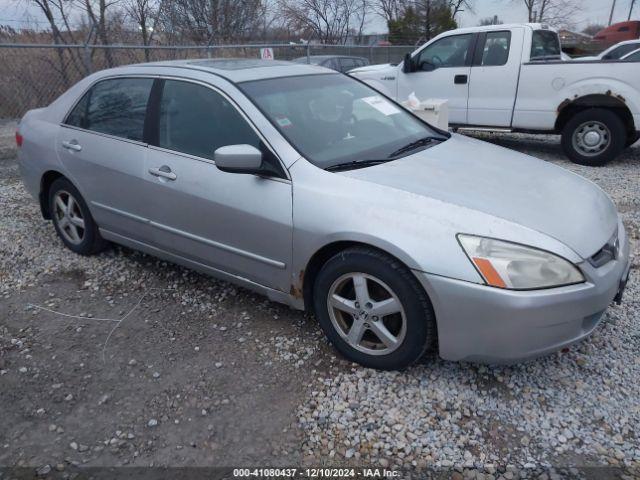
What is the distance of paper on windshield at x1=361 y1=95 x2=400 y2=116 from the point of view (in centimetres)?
373

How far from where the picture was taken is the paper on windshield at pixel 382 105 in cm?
373

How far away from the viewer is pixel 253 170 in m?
2.91

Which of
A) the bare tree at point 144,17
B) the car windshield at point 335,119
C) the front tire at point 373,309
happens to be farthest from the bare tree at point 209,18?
the front tire at point 373,309

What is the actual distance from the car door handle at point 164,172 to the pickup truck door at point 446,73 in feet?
19.5

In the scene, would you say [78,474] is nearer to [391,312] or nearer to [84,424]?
[84,424]

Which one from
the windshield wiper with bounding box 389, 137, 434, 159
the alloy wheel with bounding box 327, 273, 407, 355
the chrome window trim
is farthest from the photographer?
the chrome window trim

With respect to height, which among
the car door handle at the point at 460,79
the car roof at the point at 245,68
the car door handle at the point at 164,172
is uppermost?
the car roof at the point at 245,68

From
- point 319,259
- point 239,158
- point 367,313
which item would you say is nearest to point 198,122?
point 239,158

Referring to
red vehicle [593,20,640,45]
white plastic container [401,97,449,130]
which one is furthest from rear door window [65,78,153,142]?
red vehicle [593,20,640,45]

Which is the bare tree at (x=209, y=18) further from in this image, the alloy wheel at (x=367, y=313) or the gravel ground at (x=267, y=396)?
the alloy wheel at (x=367, y=313)

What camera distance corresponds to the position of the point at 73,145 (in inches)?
159

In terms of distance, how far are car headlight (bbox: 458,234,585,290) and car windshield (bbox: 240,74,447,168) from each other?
3.24 feet

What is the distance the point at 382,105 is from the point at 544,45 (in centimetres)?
534

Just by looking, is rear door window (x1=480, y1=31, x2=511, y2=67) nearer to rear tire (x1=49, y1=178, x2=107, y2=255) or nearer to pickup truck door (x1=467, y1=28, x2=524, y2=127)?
pickup truck door (x1=467, y1=28, x2=524, y2=127)
